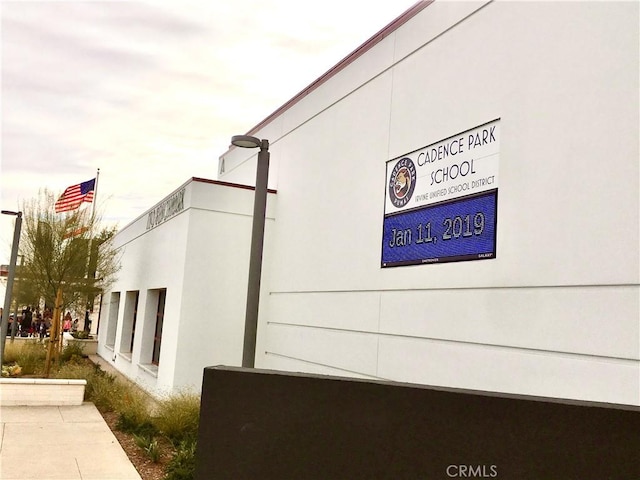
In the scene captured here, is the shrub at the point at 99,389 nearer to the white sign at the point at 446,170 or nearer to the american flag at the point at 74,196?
the american flag at the point at 74,196

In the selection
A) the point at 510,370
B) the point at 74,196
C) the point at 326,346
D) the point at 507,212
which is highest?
the point at 74,196

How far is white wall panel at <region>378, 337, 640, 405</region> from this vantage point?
21.1 feet

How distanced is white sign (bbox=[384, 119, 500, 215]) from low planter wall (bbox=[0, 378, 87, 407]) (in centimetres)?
838

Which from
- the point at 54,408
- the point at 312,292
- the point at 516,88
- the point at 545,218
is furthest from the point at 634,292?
the point at 54,408

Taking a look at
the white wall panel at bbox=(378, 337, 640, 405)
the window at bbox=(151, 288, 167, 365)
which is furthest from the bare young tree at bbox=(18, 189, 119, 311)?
the white wall panel at bbox=(378, 337, 640, 405)

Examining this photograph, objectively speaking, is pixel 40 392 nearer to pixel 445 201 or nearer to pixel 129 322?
pixel 129 322

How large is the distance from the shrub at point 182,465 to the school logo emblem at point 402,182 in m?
5.43

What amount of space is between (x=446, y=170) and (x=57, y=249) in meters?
13.3

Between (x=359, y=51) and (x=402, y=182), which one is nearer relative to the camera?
(x=402, y=182)

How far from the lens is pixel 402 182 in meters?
10.6

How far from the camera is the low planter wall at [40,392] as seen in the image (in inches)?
516

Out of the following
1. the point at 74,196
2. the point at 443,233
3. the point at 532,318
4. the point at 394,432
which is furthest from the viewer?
the point at 74,196

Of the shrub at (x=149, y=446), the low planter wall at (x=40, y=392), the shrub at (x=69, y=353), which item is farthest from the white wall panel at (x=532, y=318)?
the shrub at (x=69, y=353)

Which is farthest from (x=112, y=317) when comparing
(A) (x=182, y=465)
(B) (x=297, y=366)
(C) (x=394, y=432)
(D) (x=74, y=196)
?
(C) (x=394, y=432)
